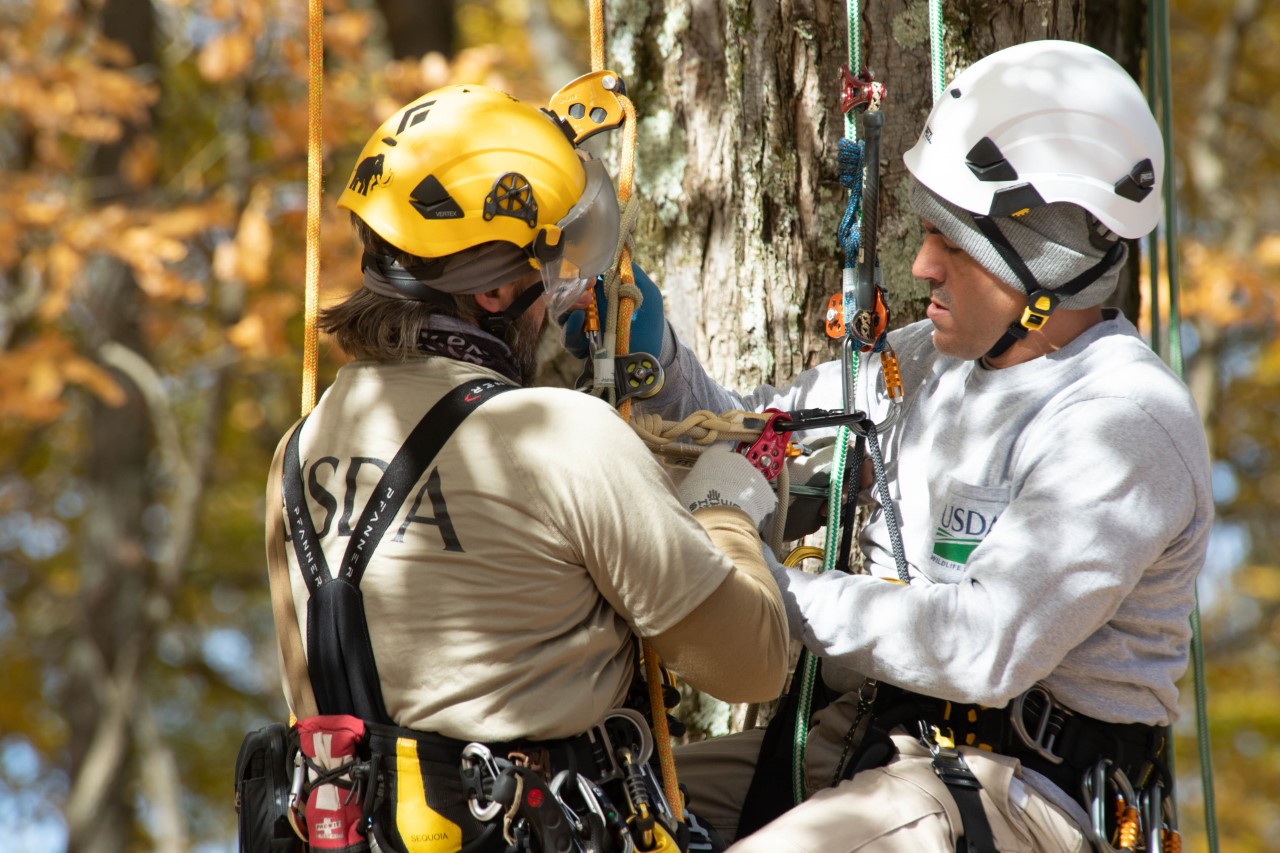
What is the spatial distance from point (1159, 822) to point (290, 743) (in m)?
1.55

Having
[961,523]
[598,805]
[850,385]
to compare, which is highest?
[850,385]

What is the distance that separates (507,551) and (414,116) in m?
0.79

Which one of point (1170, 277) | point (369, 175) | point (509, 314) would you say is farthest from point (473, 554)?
point (1170, 277)

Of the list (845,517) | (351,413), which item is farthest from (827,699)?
(351,413)

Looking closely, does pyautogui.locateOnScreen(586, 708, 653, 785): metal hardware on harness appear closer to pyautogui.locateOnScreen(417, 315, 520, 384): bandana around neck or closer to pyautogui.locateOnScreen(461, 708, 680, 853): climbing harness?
pyautogui.locateOnScreen(461, 708, 680, 853): climbing harness

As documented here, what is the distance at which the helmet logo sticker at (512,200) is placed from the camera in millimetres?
2188

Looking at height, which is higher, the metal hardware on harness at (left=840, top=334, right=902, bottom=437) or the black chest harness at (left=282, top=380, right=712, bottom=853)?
the metal hardware on harness at (left=840, top=334, right=902, bottom=437)

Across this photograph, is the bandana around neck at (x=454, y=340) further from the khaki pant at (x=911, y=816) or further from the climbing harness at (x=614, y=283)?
the khaki pant at (x=911, y=816)

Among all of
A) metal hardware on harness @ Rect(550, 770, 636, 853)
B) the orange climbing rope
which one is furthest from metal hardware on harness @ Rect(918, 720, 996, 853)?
metal hardware on harness @ Rect(550, 770, 636, 853)

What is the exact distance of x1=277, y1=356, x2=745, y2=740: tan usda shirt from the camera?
2.05 m

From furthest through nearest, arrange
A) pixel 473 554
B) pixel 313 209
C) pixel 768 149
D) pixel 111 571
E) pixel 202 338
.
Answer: pixel 202 338
pixel 111 571
pixel 768 149
pixel 313 209
pixel 473 554

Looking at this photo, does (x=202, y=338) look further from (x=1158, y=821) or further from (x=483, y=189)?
(x=1158, y=821)

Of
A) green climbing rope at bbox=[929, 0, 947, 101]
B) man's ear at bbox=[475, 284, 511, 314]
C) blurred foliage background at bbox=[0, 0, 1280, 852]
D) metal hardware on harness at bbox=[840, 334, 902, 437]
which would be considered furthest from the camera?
blurred foliage background at bbox=[0, 0, 1280, 852]

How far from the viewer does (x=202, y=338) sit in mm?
11609
